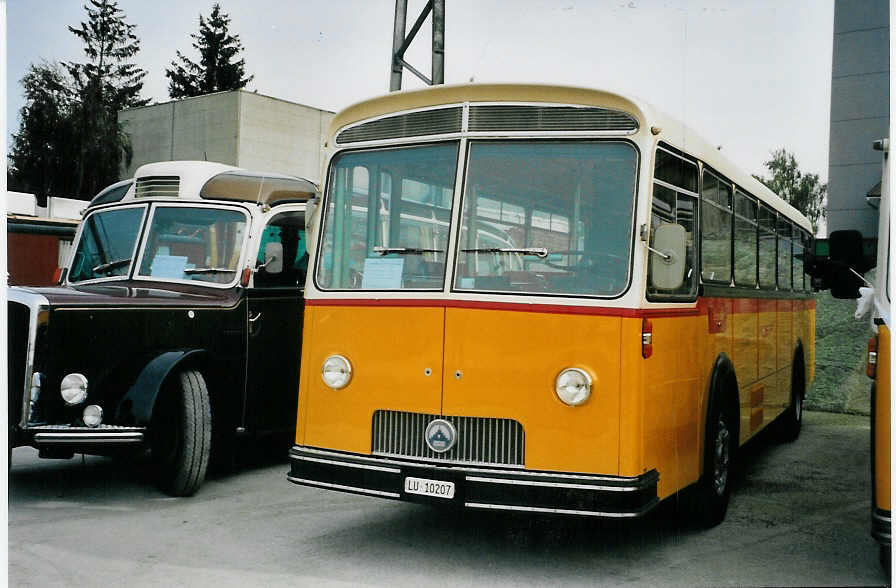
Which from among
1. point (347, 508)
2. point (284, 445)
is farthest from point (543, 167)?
point (284, 445)

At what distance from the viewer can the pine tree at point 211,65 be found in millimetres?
7145

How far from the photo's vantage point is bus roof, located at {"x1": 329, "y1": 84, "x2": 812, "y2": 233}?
5219 millimetres

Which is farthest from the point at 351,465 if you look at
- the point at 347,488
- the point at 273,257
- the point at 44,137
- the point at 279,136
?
the point at 279,136

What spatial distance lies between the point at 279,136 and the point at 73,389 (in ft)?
10.7

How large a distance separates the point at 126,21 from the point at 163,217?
1601 millimetres

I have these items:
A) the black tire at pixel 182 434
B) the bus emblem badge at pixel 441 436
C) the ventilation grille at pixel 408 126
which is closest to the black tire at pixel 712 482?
the bus emblem badge at pixel 441 436

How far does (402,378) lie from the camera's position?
17.4ft

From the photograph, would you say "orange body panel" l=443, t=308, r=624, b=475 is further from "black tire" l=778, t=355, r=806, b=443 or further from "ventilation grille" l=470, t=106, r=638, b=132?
"black tire" l=778, t=355, r=806, b=443

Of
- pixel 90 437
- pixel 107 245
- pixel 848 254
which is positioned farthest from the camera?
pixel 107 245

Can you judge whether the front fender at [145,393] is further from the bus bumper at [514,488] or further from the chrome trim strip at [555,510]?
the chrome trim strip at [555,510]

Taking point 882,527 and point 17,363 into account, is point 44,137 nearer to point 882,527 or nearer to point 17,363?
point 17,363

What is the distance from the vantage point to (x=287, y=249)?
27.0ft

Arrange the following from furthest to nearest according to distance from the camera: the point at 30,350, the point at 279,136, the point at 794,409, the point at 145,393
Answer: the point at 794,409
the point at 279,136
the point at 145,393
the point at 30,350

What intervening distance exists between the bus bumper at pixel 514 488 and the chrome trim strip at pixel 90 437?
1.94 meters
